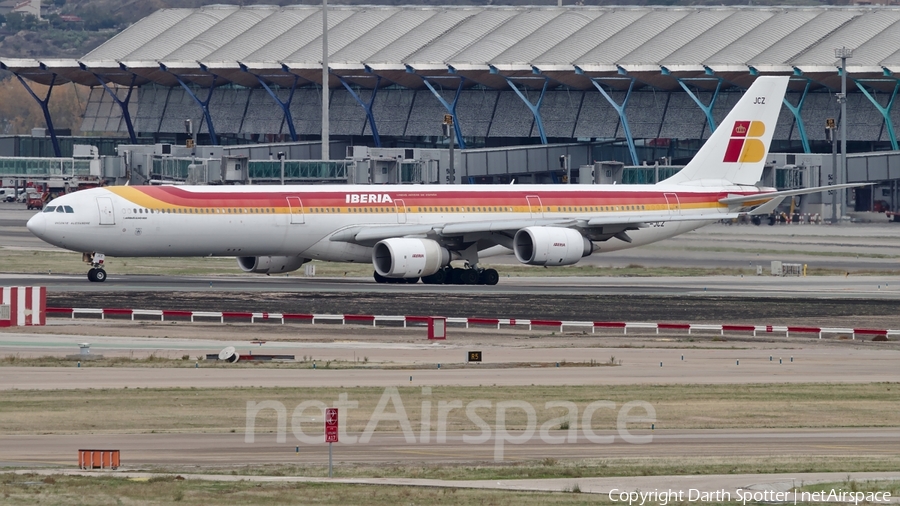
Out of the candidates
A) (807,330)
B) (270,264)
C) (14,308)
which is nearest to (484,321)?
(807,330)

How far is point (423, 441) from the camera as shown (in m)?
26.5

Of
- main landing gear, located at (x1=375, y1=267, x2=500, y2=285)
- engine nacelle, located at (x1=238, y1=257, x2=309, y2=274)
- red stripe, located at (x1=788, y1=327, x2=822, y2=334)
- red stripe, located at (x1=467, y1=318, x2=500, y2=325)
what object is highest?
engine nacelle, located at (x1=238, y1=257, x2=309, y2=274)

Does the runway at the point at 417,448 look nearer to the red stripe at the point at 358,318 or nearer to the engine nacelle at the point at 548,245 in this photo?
the red stripe at the point at 358,318

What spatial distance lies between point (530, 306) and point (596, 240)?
38.6 ft

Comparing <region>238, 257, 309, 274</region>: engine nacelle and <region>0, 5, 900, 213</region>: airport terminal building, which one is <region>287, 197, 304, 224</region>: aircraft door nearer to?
<region>238, 257, 309, 274</region>: engine nacelle

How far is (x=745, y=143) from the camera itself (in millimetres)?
67750

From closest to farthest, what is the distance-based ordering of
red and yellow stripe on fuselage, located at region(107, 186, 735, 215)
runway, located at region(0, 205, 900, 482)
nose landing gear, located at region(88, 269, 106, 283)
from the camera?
1. runway, located at region(0, 205, 900, 482)
2. red and yellow stripe on fuselage, located at region(107, 186, 735, 215)
3. nose landing gear, located at region(88, 269, 106, 283)

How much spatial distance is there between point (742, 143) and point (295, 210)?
21966 millimetres

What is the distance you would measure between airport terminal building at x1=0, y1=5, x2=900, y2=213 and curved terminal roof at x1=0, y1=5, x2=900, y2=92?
8.7 inches

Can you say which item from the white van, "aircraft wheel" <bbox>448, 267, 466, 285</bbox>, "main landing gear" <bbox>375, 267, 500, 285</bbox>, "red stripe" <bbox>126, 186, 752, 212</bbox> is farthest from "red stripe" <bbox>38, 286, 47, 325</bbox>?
the white van

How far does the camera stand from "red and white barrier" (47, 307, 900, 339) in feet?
151

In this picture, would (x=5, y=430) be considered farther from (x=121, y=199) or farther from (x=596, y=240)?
(x=596, y=240)

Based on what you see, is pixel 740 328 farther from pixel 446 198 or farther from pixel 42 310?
pixel 42 310

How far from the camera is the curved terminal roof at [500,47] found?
414 feet
